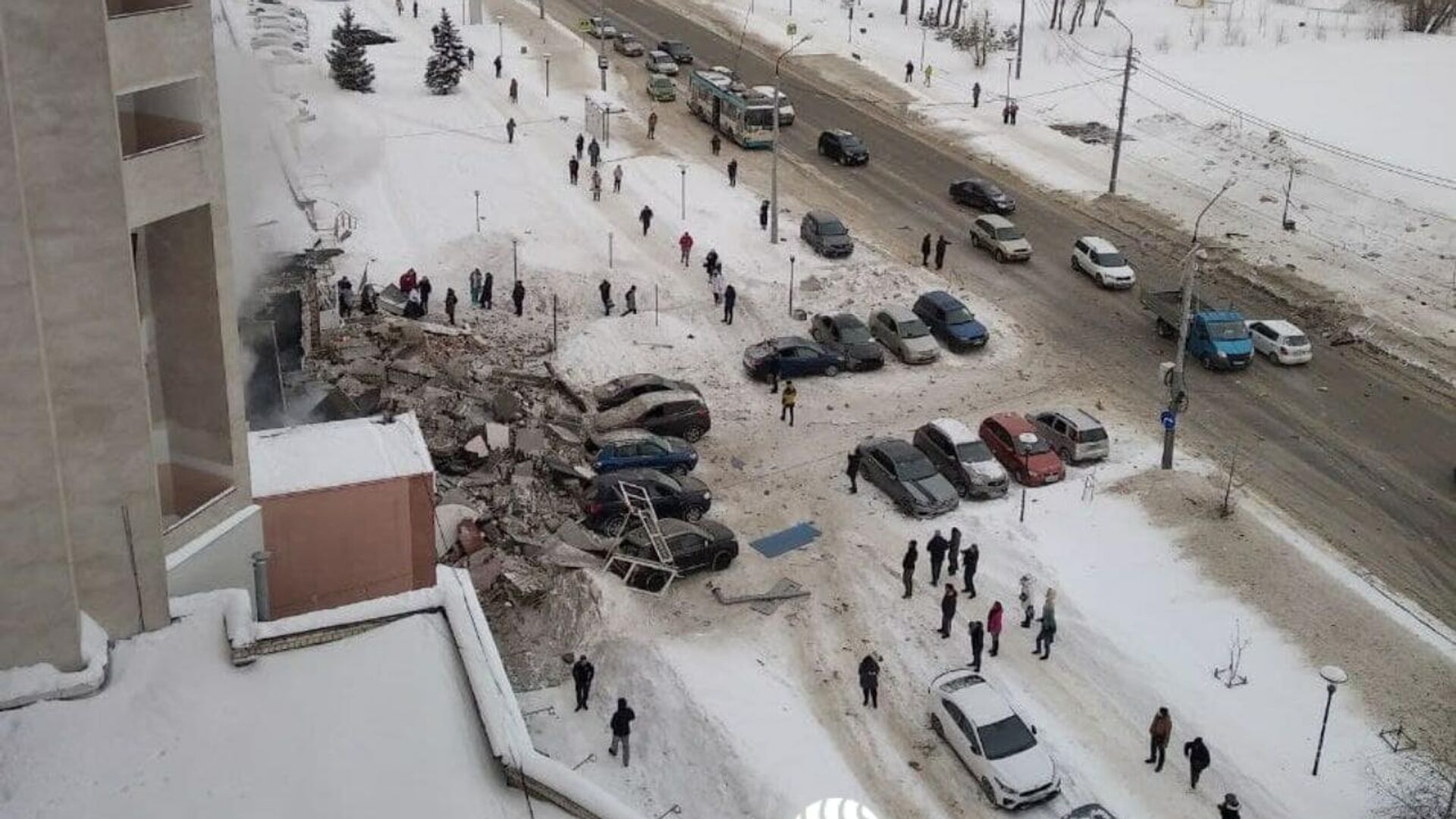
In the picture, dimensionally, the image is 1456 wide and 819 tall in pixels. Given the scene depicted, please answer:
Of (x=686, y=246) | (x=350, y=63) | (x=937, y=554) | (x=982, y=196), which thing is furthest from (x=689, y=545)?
(x=350, y=63)

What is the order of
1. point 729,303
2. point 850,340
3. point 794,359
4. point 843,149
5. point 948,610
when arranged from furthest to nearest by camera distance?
1. point 843,149
2. point 729,303
3. point 850,340
4. point 794,359
5. point 948,610

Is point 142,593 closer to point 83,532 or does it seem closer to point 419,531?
point 83,532

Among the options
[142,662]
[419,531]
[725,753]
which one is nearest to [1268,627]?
[725,753]

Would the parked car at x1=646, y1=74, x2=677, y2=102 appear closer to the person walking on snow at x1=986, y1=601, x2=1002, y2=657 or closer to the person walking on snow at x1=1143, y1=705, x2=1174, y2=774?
the person walking on snow at x1=986, y1=601, x2=1002, y2=657

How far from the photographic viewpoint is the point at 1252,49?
67125mm

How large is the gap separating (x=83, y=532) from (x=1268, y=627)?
19.1m

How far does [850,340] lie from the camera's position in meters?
35.1

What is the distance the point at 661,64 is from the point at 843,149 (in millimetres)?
12870

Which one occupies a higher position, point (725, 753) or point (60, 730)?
point (60, 730)

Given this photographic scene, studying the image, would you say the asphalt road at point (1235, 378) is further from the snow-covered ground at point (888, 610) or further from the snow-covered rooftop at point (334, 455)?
the snow-covered rooftop at point (334, 455)

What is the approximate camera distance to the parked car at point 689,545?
25750 mm

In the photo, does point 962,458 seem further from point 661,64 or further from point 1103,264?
point 661,64

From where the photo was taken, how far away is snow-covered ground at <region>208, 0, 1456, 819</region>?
2130 cm

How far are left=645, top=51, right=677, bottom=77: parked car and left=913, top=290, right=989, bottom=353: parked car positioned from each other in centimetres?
2529
